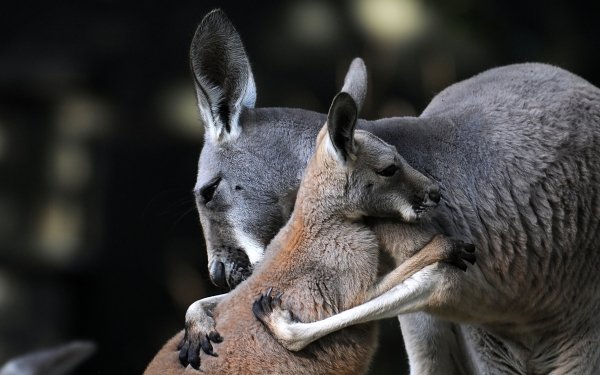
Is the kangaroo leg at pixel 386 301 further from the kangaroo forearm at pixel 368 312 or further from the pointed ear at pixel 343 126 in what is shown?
the pointed ear at pixel 343 126

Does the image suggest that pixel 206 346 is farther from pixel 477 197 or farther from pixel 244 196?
pixel 477 197

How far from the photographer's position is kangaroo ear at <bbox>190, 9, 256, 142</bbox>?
14.8 ft

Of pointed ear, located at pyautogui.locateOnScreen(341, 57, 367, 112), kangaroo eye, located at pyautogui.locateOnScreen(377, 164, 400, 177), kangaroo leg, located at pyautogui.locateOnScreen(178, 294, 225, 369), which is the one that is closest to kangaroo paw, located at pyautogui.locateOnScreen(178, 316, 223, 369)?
kangaroo leg, located at pyautogui.locateOnScreen(178, 294, 225, 369)

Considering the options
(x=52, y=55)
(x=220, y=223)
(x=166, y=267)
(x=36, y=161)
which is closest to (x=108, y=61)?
(x=52, y=55)

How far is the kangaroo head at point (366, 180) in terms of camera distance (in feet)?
12.5

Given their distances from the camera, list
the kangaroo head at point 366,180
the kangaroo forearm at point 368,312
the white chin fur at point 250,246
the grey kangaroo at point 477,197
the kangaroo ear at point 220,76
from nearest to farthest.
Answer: the kangaroo forearm at point 368,312, the kangaroo head at point 366,180, the grey kangaroo at point 477,197, the white chin fur at point 250,246, the kangaroo ear at point 220,76

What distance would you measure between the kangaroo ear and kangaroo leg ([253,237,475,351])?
1018 millimetres

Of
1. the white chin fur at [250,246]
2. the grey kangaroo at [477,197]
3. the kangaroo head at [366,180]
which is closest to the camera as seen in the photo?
the kangaroo head at [366,180]

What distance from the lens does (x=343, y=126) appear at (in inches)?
149

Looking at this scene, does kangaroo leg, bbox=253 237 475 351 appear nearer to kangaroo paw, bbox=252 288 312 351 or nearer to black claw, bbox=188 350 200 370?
kangaroo paw, bbox=252 288 312 351

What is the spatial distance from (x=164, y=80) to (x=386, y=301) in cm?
420

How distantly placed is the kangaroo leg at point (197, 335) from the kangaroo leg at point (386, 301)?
0.65 ft

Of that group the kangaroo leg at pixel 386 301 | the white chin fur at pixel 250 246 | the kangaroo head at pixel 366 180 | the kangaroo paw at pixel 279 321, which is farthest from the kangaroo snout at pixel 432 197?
the white chin fur at pixel 250 246

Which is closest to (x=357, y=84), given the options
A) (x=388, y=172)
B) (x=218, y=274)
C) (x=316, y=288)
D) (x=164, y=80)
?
(x=388, y=172)
